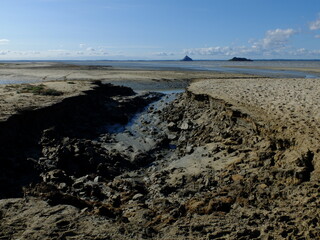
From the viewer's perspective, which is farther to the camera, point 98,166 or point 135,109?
point 135,109

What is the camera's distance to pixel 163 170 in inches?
421

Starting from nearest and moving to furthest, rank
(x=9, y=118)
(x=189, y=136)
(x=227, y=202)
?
(x=227, y=202)
(x=9, y=118)
(x=189, y=136)

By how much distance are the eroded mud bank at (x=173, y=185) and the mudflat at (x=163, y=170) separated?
0.10ft

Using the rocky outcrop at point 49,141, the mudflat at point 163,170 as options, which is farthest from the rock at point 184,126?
the rocky outcrop at point 49,141

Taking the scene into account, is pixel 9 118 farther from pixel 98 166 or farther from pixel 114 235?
pixel 114 235

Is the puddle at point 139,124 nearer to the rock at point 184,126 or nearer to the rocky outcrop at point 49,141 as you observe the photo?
the rocky outcrop at point 49,141

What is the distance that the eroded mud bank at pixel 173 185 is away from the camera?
5.91m

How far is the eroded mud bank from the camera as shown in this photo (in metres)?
5.91

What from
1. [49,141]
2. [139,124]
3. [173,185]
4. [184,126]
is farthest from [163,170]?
[139,124]

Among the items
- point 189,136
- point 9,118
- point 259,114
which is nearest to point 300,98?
point 259,114

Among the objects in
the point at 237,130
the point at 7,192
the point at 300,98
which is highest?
the point at 300,98

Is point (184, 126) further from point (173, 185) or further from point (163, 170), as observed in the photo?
point (173, 185)

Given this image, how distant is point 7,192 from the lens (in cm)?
855

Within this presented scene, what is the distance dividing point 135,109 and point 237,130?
1199 centimetres
